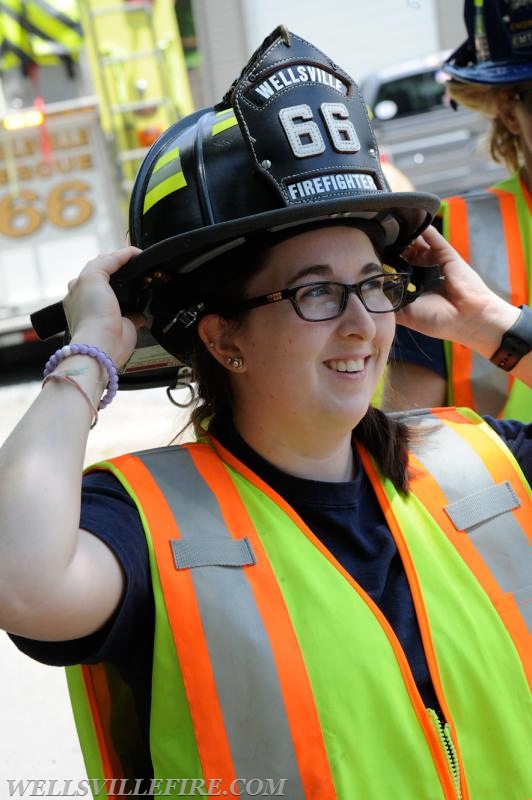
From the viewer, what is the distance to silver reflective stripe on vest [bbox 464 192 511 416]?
308 centimetres

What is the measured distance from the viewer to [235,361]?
2336 millimetres

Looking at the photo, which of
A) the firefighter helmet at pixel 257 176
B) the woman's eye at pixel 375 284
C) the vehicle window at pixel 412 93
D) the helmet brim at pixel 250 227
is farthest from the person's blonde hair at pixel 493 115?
the vehicle window at pixel 412 93

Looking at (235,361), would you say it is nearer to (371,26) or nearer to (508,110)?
(508,110)

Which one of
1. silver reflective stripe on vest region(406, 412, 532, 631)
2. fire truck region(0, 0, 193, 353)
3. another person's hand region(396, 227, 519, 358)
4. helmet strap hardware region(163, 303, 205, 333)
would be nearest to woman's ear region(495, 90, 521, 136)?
another person's hand region(396, 227, 519, 358)

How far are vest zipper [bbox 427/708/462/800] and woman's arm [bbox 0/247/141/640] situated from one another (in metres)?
0.62

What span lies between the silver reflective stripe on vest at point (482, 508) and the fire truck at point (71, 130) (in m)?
7.54

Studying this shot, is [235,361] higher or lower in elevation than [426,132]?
higher

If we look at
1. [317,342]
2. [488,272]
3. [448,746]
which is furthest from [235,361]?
[488,272]

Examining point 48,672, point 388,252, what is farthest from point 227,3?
point 388,252

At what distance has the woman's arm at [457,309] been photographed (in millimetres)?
2729

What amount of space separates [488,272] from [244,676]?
1.55 metres

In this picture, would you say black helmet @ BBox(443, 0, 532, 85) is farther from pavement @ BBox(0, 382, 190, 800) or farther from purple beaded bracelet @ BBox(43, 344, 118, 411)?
purple beaded bracelet @ BBox(43, 344, 118, 411)

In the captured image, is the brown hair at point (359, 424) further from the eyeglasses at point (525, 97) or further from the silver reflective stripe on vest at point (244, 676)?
the eyeglasses at point (525, 97)

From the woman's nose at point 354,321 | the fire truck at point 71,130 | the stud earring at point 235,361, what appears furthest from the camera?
the fire truck at point 71,130
